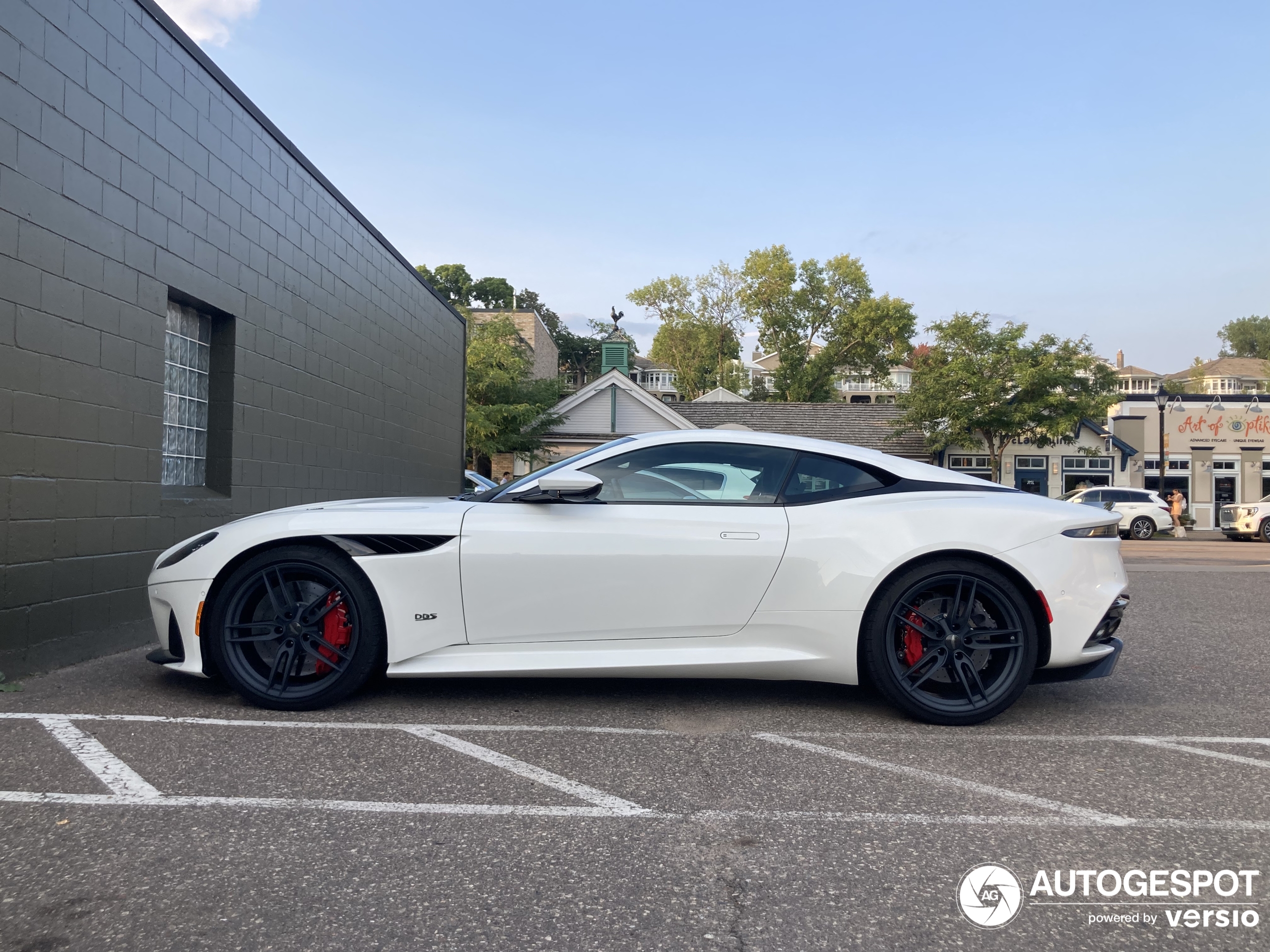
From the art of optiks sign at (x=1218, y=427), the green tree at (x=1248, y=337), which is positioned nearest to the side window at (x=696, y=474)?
the art of optiks sign at (x=1218, y=427)

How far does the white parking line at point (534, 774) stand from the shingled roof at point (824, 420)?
28.7 meters

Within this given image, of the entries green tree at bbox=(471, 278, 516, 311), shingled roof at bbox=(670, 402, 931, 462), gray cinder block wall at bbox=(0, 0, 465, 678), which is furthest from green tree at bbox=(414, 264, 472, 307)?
gray cinder block wall at bbox=(0, 0, 465, 678)

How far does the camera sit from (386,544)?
4.03 m

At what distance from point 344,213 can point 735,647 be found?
7.79m

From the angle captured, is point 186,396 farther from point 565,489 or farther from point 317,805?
point 317,805

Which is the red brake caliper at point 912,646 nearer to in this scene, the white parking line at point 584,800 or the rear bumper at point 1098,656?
the white parking line at point 584,800

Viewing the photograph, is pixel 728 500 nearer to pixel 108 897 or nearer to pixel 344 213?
pixel 108 897

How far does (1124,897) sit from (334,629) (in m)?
3.08

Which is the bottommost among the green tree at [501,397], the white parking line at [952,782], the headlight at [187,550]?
the white parking line at [952,782]

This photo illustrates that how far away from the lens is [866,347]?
5616cm

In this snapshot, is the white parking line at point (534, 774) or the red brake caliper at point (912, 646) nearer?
the white parking line at point (534, 774)

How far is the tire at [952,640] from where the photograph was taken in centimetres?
389

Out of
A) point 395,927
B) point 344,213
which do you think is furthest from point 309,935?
point 344,213

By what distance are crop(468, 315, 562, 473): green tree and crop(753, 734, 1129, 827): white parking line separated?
69.8 feet
